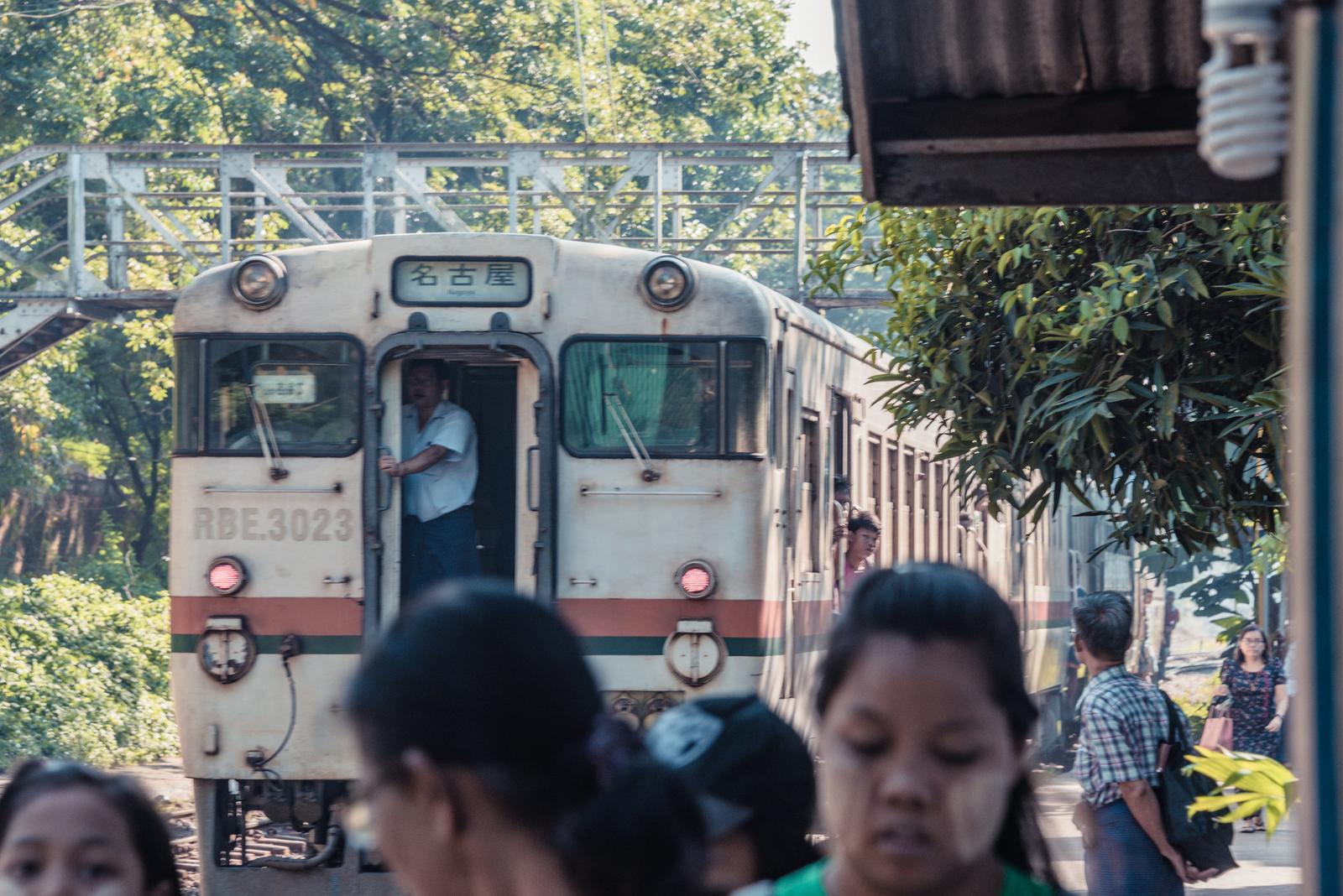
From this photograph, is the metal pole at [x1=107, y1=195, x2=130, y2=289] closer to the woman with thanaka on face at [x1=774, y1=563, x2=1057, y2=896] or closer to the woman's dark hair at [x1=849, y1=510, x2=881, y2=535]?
the woman's dark hair at [x1=849, y1=510, x2=881, y2=535]

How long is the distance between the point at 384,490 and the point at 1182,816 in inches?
167

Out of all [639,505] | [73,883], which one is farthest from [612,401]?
[73,883]

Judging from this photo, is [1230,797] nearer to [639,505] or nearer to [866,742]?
[866,742]

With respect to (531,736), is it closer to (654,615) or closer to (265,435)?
(654,615)

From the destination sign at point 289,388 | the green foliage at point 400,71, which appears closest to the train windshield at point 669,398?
the destination sign at point 289,388

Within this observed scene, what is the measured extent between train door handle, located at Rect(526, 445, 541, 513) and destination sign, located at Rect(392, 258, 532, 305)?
27.6 inches

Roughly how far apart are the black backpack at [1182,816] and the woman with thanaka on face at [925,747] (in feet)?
12.1

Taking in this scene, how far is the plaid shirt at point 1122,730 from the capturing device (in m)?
6.09

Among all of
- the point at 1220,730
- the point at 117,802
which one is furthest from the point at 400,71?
the point at 117,802

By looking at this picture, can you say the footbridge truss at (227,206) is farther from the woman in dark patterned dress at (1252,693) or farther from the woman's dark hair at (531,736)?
the woman's dark hair at (531,736)

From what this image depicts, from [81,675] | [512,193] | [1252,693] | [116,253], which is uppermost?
[512,193]

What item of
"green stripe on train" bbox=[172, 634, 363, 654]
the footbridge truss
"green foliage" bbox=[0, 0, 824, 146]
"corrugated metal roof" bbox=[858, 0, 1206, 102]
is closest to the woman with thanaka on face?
"corrugated metal roof" bbox=[858, 0, 1206, 102]

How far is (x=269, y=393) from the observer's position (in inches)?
355

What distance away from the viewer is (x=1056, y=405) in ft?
22.5
